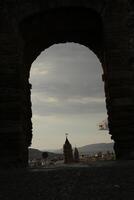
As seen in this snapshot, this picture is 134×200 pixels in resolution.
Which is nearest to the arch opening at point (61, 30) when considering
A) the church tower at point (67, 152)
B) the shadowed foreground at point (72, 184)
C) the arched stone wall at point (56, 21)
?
the arched stone wall at point (56, 21)

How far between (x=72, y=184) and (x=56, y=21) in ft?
20.5

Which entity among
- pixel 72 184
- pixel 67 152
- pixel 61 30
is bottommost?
pixel 72 184

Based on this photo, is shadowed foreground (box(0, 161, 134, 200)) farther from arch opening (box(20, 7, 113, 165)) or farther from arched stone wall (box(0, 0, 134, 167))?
arch opening (box(20, 7, 113, 165))

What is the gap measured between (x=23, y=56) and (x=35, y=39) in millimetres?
958

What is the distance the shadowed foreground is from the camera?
5.89 metres

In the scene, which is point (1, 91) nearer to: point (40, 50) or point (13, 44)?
point (13, 44)

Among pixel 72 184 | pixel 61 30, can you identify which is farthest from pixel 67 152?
pixel 72 184

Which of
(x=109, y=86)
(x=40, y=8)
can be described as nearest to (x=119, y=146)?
(x=109, y=86)

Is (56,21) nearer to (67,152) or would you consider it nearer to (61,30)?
(61,30)

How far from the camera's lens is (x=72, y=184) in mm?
6422

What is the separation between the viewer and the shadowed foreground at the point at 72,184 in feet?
19.3

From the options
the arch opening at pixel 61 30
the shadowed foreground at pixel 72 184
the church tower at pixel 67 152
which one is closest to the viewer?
the shadowed foreground at pixel 72 184

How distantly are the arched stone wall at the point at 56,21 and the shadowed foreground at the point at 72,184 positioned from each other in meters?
2.71

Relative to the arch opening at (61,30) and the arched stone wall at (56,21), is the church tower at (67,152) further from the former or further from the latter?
the arched stone wall at (56,21)
